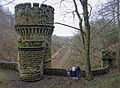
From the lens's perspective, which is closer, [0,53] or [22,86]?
[22,86]

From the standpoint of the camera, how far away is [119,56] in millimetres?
10859

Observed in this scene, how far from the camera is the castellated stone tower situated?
432 inches

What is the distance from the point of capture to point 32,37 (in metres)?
12.2

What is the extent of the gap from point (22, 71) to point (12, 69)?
5.28m

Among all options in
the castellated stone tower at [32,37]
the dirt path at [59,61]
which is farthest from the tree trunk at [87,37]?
the dirt path at [59,61]

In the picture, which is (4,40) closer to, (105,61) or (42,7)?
(42,7)

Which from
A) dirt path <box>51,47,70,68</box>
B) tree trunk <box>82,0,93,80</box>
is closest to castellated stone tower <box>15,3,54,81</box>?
tree trunk <box>82,0,93,80</box>

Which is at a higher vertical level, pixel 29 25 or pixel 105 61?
pixel 29 25

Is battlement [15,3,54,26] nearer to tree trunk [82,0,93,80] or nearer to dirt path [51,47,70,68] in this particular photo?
tree trunk [82,0,93,80]

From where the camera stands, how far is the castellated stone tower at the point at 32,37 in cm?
1097

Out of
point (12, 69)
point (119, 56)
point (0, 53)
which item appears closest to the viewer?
point (119, 56)

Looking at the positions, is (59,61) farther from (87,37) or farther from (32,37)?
(87,37)

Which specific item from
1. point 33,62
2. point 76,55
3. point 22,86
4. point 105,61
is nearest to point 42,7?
point 33,62

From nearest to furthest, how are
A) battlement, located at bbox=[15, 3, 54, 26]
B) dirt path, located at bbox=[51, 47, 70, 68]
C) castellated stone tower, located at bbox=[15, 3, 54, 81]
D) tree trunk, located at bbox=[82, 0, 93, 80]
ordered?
tree trunk, located at bbox=[82, 0, 93, 80]
castellated stone tower, located at bbox=[15, 3, 54, 81]
battlement, located at bbox=[15, 3, 54, 26]
dirt path, located at bbox=[51, 47, 70, 68]
